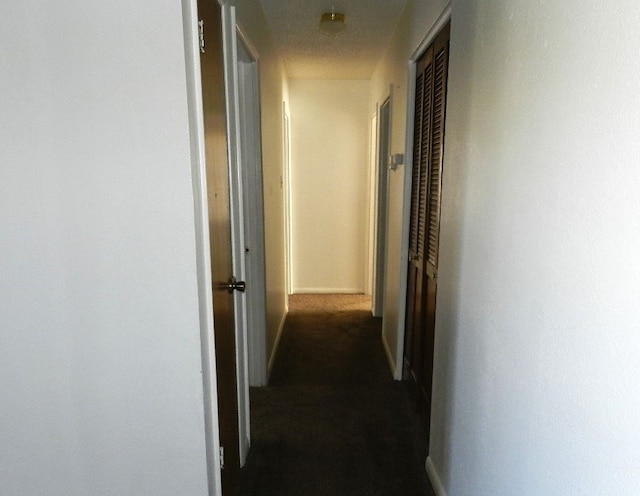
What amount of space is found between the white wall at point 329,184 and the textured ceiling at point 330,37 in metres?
0.27

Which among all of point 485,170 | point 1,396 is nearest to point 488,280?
point 485,170

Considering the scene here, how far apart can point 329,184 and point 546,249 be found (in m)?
3.84

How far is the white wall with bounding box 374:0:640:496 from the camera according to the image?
73 centimetres

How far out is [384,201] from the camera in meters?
3.76

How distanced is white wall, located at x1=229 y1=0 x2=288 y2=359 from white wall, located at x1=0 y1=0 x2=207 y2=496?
40.6 inches

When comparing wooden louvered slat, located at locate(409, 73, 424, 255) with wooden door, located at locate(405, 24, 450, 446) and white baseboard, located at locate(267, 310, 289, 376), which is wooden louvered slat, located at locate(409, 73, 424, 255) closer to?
wooden door, located at locate(405, 24, 450, 446)

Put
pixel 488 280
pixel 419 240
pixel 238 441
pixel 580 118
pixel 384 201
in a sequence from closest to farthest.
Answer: pixel 580 118
pixel 488 280
pixel 238 441
pixel 419 240
pixel 384 201

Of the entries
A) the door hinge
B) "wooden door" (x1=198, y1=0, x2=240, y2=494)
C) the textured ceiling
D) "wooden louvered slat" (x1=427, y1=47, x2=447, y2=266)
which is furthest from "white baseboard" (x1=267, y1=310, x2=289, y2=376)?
the textured ceiling

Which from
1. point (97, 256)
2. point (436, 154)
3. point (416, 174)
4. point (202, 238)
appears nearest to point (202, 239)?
point (202, 238)

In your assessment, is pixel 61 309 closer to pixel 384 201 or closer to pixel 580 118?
pixel 580 118

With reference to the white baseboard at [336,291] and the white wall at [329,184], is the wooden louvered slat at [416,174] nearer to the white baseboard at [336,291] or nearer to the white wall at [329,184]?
the white wall at [329,184]

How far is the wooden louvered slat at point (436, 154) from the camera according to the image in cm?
194

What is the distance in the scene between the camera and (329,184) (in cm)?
472

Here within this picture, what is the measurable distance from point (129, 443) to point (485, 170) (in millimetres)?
1367
